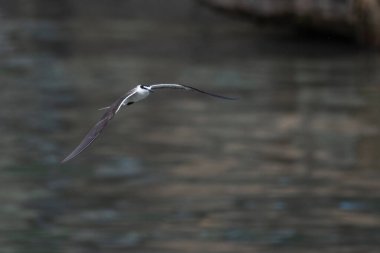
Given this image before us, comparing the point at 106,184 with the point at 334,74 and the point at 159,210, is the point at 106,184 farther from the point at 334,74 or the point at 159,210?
the point at 334,74

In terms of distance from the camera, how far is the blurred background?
700cm

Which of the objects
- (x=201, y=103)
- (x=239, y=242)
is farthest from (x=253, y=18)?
(x=239, y=242)

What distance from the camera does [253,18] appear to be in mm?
12875

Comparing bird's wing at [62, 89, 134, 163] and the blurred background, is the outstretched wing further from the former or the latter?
the blurred background

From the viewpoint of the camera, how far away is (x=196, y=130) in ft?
30.5

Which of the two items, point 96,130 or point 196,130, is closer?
point 96,130

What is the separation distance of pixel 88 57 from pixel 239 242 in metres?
5.81

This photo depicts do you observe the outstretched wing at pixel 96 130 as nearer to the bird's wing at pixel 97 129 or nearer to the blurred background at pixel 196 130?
Result: the bird's wing at pixel 97 129

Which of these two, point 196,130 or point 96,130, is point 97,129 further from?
point 196,130

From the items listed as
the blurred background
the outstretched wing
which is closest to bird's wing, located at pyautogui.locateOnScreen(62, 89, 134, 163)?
the outstretched wing

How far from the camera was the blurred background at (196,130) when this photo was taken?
7000 millimetres

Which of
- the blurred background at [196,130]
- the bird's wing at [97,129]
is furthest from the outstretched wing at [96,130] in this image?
the blurred background at [196,130]

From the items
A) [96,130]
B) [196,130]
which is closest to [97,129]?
[96,130]

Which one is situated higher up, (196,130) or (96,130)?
(96,130)
